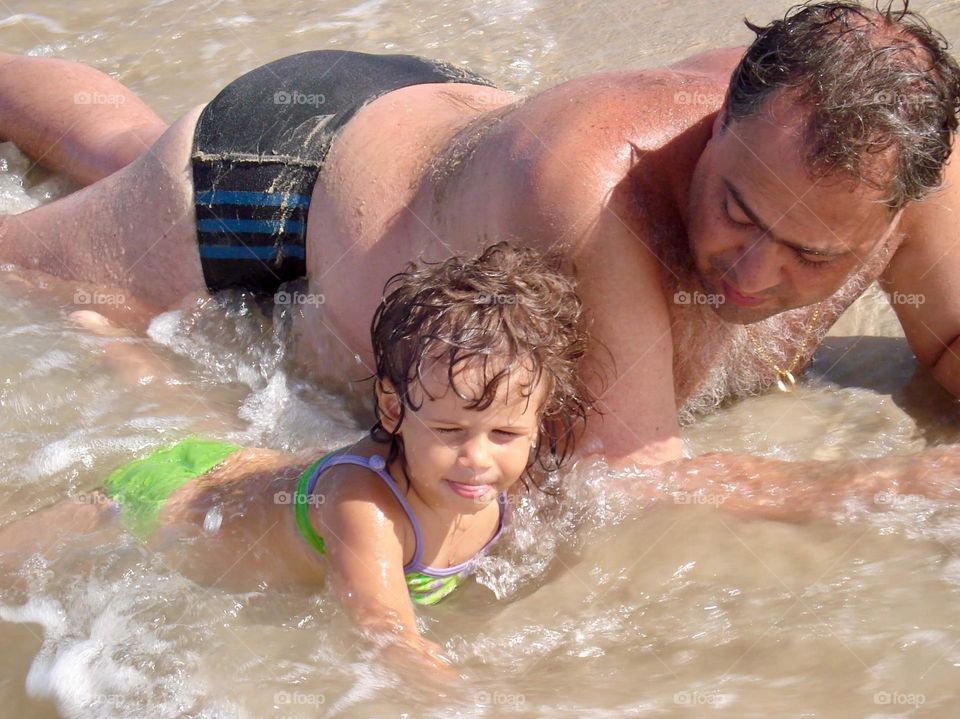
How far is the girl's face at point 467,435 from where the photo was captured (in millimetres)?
2467

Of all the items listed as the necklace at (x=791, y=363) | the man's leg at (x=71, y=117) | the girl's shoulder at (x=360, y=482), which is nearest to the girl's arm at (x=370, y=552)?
the girl's shoulder at (x=360, y=482)

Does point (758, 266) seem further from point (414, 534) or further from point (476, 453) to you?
point (414, 534)

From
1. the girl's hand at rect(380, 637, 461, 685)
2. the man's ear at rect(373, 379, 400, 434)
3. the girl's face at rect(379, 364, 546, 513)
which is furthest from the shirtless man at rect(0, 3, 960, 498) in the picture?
the girl's hand at rect(380, 637, 461, 685)

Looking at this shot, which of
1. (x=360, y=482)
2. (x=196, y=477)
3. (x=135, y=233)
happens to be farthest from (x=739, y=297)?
(x=135, y=233)

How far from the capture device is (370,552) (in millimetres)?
2648

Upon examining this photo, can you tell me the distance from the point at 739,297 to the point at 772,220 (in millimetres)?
239

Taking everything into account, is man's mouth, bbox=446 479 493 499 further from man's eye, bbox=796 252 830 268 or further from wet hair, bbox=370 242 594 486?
man's eye, bbox=796 252 830 268

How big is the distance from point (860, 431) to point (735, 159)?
1.11 meters

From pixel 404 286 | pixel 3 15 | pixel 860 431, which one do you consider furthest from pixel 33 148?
pixel 860 431

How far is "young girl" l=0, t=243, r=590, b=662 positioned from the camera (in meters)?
2.50

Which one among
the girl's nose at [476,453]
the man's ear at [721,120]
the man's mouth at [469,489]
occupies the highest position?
the man's ear at [721,120]

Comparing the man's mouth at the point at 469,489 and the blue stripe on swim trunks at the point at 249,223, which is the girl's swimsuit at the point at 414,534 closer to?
the man's mouth at the point at 469,489

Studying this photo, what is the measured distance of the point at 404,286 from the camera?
8.77 ft

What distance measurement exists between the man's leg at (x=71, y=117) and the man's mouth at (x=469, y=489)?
2.29 m
